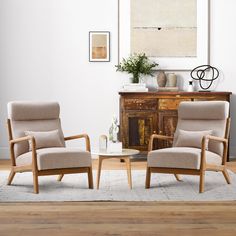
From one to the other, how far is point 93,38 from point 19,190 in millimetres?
3192

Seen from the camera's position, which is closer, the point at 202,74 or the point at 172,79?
the point at 172,79

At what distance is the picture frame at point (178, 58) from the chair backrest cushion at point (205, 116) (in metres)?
1.94

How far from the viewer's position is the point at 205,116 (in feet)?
19.9

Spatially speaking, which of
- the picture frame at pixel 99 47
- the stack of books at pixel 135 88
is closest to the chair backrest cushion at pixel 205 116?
the stack of books at pixel 135 88

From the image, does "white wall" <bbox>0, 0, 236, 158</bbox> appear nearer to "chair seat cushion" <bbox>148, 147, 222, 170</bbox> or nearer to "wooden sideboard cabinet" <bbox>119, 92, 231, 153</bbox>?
"wooden sideboard cabinet" <bbox>119, 92, 231, 153</bbox>

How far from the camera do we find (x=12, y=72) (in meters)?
8.00

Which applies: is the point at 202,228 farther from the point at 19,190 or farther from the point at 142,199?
the point at 19,190

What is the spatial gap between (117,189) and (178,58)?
3042mm

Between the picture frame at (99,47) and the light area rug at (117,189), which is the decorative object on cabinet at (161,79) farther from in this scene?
the light area rug at (117,189)

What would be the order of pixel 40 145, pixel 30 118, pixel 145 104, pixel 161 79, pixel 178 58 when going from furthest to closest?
pixel 178 58 → pixel 161 79 → pixel 145 104 → pixel 30 118 → pixel 40 145

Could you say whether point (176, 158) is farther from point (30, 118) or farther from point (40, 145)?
point (30, 118)

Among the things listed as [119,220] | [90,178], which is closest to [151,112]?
[90,178]

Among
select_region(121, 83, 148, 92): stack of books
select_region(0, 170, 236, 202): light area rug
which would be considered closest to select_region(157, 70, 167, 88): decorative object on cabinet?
select_region(121, 83, 148, 92): stack of books

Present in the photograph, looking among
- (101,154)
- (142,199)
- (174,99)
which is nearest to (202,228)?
(142,199)
